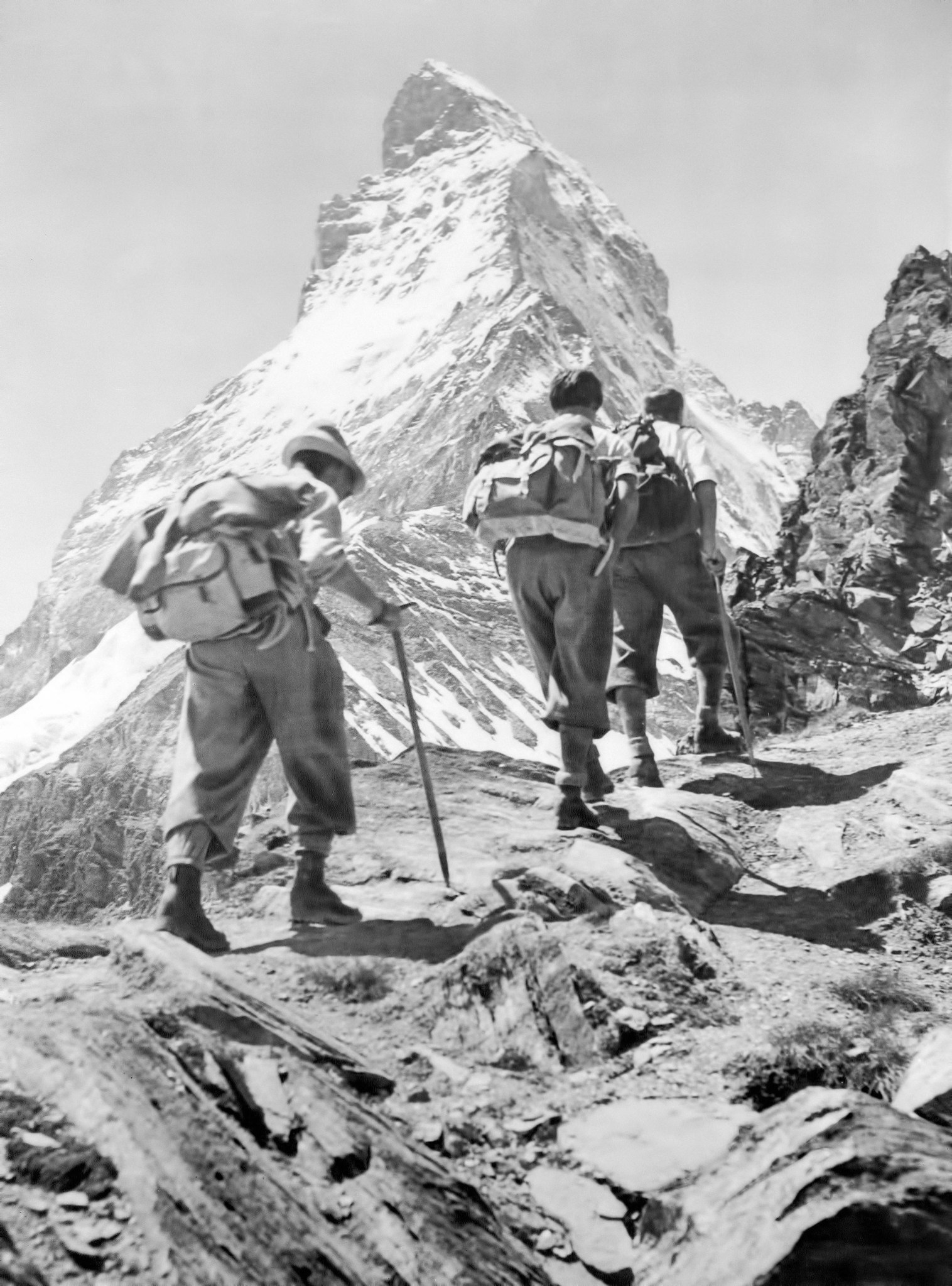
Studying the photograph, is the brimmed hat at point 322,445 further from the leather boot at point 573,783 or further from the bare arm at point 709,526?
Result: the bare arm at point 709,526

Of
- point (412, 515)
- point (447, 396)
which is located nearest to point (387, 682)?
point (412, 515)

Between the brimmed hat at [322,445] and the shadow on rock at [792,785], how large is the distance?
3.29 meters

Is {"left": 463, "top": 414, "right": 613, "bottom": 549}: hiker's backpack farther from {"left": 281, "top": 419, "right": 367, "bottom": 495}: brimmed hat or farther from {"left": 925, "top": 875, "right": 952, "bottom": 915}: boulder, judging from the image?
{"left": 925, "top": 875, "right": 952, "bottom": 915}: boulder

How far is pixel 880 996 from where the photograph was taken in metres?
4.02

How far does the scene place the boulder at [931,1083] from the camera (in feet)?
9.99

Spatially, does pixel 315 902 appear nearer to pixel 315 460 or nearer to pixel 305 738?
pixel 305 738

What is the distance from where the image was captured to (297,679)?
505cm

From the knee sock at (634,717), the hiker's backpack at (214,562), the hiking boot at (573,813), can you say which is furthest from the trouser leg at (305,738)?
the knee sock at (634,717)

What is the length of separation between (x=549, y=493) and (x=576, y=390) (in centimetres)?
75

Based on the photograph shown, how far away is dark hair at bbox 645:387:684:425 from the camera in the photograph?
8.52 m

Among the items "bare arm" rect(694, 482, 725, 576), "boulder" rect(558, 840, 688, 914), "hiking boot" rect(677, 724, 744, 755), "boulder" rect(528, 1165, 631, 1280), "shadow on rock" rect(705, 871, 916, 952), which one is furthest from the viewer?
"hiking boot" rect(677, 724, 744, 755)

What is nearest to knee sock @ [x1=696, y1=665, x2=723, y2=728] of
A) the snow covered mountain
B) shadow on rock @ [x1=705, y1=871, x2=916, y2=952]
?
shadow on rock @ [x1=705, y1=871, x2=916, y2=952]

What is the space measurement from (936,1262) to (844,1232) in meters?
0.17

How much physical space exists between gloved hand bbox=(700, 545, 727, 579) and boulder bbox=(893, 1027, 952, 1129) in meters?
4.63
